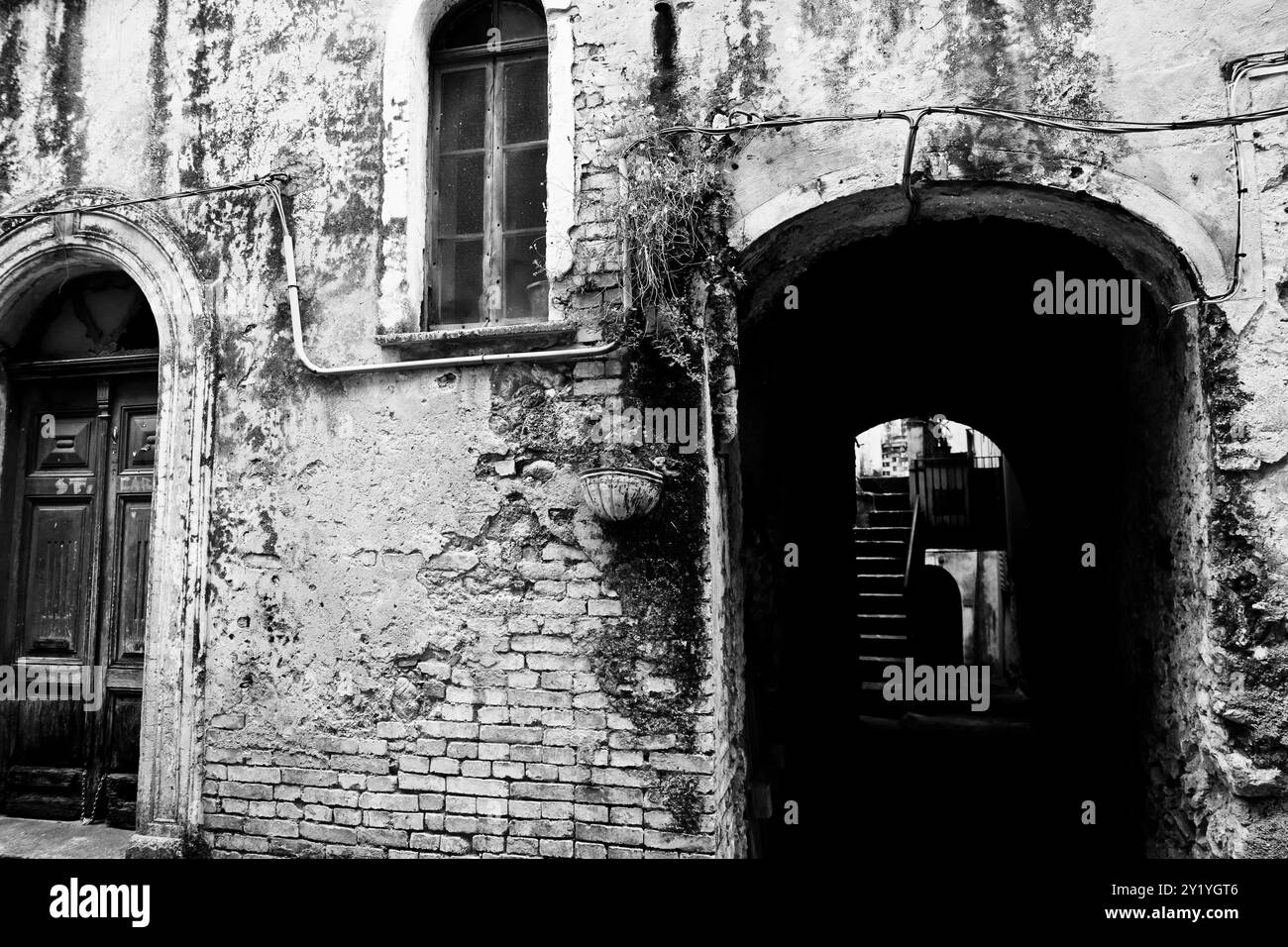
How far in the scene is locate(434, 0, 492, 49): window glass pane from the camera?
14.3 ft

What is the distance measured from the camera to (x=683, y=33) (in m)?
3.91

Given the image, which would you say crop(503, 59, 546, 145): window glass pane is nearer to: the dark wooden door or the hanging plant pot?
the hanging plant pot

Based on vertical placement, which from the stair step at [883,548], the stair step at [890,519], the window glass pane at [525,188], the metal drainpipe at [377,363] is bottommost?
the stair step at [883,548]

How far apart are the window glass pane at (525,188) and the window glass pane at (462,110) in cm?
25

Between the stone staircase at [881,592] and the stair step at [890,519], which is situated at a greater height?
the stair step at [890,519]

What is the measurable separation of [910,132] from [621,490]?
1.97m

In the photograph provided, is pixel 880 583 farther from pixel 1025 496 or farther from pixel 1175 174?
pixel 1175 174

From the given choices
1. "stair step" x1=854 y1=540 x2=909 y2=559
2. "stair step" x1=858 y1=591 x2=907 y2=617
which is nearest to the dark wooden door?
"stair step" x1=858 y1=591 x2=907 y2=617

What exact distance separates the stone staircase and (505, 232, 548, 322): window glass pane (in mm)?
7300

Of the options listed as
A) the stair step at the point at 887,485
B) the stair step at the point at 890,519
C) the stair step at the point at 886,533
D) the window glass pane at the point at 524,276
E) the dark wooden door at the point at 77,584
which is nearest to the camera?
the window glass pane at the point at 524,276

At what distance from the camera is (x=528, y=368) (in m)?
3.94

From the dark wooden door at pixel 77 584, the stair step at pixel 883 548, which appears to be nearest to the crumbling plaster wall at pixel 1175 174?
the dark wooden door at pixel 77 584

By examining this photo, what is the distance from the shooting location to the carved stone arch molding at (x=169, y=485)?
418 cm

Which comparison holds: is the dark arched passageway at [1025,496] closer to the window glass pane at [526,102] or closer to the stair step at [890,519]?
the window glass pane at [526,102]
